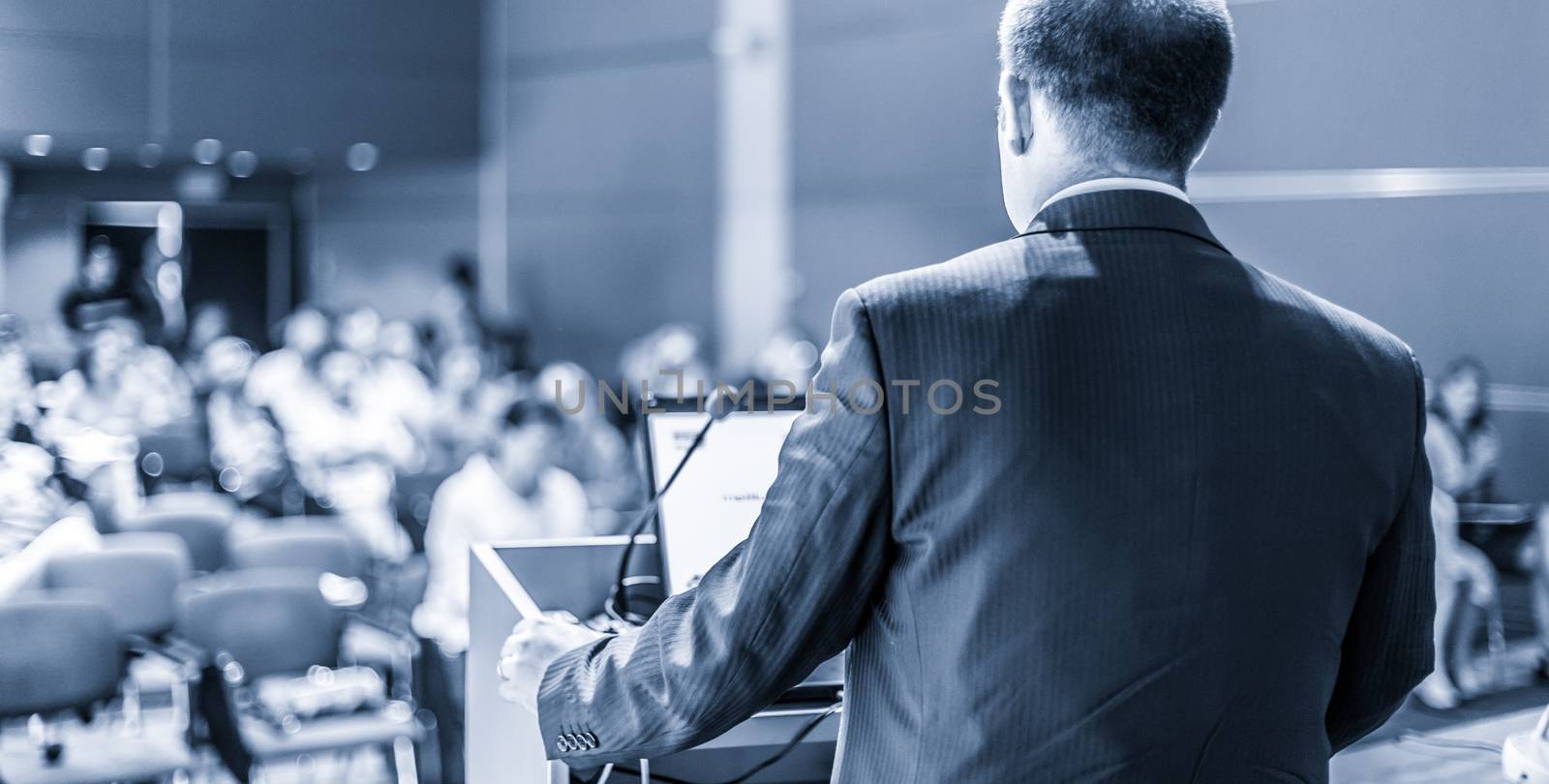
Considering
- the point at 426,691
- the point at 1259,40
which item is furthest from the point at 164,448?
the point at 1259,40

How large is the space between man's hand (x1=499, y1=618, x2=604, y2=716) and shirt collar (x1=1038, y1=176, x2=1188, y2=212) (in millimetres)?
623

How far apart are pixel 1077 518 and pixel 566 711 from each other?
50 centimetres

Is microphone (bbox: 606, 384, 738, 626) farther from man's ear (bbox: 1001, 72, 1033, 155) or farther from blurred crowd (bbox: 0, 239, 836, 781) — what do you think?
blurred crowd (bbox: 0, 239, 836, 781)

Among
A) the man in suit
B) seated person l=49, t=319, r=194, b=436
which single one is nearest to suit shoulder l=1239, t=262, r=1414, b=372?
the man in suit

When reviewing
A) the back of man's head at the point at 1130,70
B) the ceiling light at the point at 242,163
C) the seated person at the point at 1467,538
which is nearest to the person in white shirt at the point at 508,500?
the seated person at the point at 1467,538

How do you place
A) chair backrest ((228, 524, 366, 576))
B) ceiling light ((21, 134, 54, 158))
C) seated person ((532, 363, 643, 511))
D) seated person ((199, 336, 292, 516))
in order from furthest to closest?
ceiling light ((21, 134, 54, 158))
seated person ((199, 336, 292, 516))
seated person ((532, 363, 643, 511))
chair backrest ((228, 524, 366, 576))

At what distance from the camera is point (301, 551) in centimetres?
477

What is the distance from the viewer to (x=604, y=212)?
951 cm

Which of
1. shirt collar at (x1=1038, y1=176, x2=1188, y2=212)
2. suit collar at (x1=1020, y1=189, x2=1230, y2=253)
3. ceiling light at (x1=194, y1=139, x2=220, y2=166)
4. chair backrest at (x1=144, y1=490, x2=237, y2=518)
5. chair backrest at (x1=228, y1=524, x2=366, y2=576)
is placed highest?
ceiling light at (x1=194, y1=139, x2=220, y2=166)

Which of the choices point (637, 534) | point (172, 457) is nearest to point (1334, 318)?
point (637, 534)

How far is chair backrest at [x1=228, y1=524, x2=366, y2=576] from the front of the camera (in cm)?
470

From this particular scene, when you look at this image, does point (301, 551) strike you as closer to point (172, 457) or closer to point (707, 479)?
point (172, 457)

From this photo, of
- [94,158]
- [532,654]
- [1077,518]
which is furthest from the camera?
[94,158]

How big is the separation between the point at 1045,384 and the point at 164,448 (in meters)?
6.74
